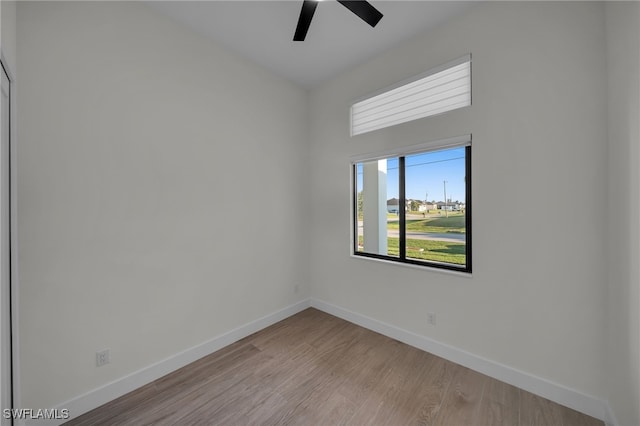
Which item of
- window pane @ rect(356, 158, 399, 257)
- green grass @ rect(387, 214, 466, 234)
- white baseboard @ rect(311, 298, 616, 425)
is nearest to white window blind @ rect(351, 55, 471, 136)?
window pane @ rect(356, 158, 399, 257)

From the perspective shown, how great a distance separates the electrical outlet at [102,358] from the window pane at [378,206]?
251cm

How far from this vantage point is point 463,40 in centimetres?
214

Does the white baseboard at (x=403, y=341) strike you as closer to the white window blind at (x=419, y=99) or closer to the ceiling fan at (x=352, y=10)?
the white window blind at (x=419, y=99)

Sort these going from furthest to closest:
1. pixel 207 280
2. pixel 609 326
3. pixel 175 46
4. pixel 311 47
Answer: pixel 311 47
pixel 207 280
pixel 175 46
pixel 609 326

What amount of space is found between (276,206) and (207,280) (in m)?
1.15

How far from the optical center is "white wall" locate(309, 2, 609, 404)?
5.35 feet

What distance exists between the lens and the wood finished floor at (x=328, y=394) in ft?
5.34

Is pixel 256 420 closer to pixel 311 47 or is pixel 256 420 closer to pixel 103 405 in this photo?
pixel 103 405


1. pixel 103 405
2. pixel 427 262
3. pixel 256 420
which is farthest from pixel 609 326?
pixel 103 405

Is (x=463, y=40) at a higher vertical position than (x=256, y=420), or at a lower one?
higher

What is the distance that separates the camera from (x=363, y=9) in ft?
5.63

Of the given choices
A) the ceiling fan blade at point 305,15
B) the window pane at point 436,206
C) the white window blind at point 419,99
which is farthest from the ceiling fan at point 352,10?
the window pane at point 436,206

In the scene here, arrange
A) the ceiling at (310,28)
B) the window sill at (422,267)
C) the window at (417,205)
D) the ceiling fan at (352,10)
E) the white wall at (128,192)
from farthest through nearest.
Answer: the window at (417,205) → the window sill at (422,267) → the ceiling at (310,28) → the ceiling fan at (352,10) → the white wall at (128,192)

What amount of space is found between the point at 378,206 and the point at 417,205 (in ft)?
1.87
